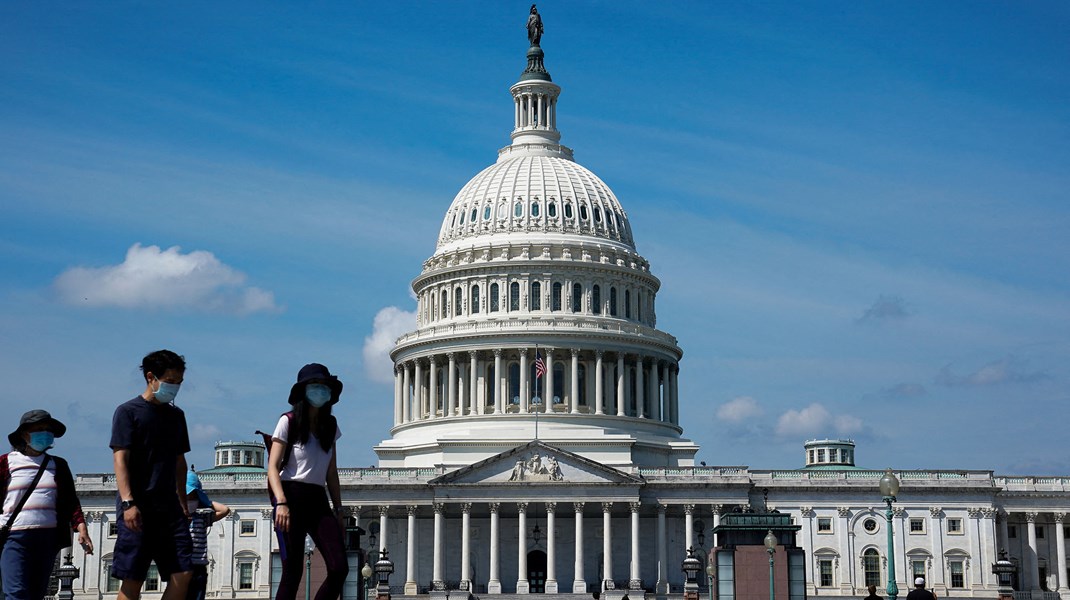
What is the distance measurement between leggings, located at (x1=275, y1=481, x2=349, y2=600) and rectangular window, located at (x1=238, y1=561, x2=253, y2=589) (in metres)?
104

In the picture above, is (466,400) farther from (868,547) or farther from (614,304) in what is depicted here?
(868,547)

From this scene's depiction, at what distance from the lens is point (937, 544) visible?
121250 mm

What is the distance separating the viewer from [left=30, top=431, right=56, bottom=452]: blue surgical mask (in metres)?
21.8

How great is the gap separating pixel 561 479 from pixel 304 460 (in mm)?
98595

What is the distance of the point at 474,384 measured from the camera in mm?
132625

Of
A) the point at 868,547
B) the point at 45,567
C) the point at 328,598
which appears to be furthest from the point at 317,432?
the point at 868,547

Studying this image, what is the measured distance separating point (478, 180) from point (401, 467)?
101 feet

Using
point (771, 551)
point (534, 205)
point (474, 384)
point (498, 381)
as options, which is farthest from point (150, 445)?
point (534, 205)

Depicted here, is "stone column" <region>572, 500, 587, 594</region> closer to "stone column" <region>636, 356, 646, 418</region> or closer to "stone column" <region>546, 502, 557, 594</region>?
"stone column" <region>546, 502, 557, 594</region>

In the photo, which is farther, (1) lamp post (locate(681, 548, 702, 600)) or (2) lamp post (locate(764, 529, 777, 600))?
(1) lamp post (locate(681, 548, 702, 600))

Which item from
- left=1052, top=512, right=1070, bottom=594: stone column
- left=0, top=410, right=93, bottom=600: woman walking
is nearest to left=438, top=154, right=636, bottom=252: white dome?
left=1052, top=512, right=1070, bottom=594: stone column

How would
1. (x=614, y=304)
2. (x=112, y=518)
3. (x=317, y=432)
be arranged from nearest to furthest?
(x=317, y=432) < (x=112, y=518) < (x=614, y=304)

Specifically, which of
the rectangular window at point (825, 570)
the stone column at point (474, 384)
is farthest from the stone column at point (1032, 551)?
the stone column at point (474, 384)

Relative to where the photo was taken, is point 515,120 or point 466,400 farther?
point 515,120
